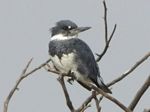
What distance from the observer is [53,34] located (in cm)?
556

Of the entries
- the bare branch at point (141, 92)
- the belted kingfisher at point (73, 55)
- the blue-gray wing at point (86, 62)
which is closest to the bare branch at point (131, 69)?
the bare branch at point (141, 92)

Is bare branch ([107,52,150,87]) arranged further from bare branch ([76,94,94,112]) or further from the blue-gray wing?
the blue-gray wing

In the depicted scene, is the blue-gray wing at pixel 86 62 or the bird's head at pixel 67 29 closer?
the blue-gray wing at pixel 86 62

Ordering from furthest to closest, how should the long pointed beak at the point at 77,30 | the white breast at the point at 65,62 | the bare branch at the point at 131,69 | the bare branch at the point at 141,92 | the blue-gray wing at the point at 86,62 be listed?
the long pointed beak at the point at 77,30 < the blue-gray wing at the point at 86,62 < the white breast at the point at 65,62 < the bare branch at the point at 131,69 < the bare branch at the point at 141,92

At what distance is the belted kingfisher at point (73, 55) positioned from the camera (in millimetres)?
4953

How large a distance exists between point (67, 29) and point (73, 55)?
480 millimetres

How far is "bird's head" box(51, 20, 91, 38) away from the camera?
5336mm

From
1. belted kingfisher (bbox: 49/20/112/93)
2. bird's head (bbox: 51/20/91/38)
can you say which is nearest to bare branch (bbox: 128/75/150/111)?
belted kingfisher (bbox: 49/20/112/93)

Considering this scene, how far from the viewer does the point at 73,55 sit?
5.02 meters

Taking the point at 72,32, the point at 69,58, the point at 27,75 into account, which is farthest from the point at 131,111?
the point at 72,32

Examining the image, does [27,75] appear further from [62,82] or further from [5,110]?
[5,110]

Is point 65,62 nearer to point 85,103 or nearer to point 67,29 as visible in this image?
point 67,29

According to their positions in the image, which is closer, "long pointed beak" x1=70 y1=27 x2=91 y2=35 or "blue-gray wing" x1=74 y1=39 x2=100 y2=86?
"blue-gray wing" x1=74 y1=39 x2=100 y2=86

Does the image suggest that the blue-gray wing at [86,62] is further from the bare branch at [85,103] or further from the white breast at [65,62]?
the bare branch at [85,103]
